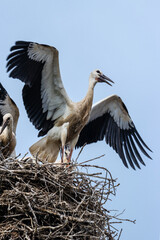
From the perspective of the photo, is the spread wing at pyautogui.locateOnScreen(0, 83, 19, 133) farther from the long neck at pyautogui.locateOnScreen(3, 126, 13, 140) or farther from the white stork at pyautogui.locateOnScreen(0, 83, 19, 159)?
the long neck at pyautogui.locateOnScreen(3, 126, 13, 140)

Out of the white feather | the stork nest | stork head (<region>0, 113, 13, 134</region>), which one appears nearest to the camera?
the stork nest

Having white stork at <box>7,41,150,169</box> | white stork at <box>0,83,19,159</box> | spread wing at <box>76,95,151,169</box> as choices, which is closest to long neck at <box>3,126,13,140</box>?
white stork at <box>0,83,19,159</box>

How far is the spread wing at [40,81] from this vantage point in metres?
8.02

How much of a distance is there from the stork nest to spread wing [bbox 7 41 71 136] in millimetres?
1813

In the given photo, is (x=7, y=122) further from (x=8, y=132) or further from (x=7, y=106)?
(x=7, y=106)

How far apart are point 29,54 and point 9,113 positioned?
0.93 metres

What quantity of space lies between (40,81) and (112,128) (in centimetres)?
180

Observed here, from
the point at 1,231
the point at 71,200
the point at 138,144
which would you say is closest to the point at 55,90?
the point at 138,144

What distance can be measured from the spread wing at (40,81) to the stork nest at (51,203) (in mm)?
1813

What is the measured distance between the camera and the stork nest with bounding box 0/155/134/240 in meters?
5.82

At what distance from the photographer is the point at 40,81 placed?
8.26 metres

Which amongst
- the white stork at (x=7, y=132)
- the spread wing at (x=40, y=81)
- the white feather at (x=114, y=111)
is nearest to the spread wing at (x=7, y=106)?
the white stork at (x=7, y=132)

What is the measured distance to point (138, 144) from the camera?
9320 mm

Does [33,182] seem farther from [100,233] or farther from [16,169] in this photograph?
[100,233]
